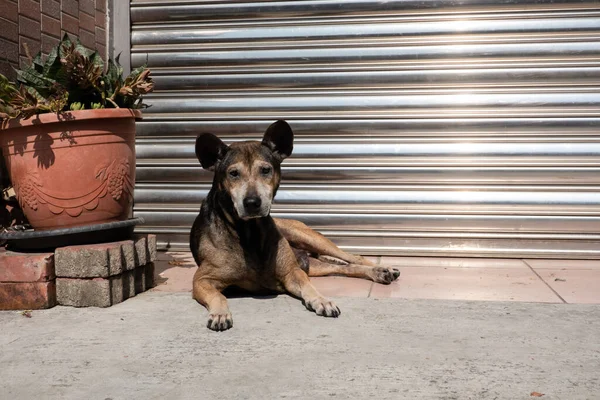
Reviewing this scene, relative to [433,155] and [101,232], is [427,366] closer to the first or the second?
[101,232]

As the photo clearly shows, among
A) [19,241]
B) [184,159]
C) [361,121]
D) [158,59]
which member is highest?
[158,59]

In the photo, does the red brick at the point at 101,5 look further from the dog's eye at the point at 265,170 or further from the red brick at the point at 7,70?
the dog's eye at the point at 265,170

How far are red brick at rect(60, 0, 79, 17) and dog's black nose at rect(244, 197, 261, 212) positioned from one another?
8.39ft

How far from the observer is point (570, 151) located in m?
5.60

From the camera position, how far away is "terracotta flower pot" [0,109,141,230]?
13.5 ft

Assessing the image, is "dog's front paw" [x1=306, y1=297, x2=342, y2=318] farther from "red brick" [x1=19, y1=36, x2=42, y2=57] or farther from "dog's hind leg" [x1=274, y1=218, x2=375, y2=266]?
"red brick" [x1=19, y1=36, x2=42, y2=57]

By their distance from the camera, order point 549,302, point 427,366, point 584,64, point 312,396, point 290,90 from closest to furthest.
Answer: point 312,396, point 427,366, point 549,302, point 584,64, point 290,90

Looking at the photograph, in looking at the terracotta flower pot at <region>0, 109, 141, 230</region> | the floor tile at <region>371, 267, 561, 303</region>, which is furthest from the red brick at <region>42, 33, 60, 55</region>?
the floor tile at <region>371, 267, 561, 303</region>

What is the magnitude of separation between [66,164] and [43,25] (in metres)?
1.52

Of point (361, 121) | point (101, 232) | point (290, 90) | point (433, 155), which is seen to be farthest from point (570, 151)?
point (101, 232)

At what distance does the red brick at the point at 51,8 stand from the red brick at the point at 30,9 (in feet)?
0.27

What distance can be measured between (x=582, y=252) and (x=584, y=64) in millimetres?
1573

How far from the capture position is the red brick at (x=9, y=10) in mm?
4586

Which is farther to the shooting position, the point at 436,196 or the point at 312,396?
the point at 436,196
